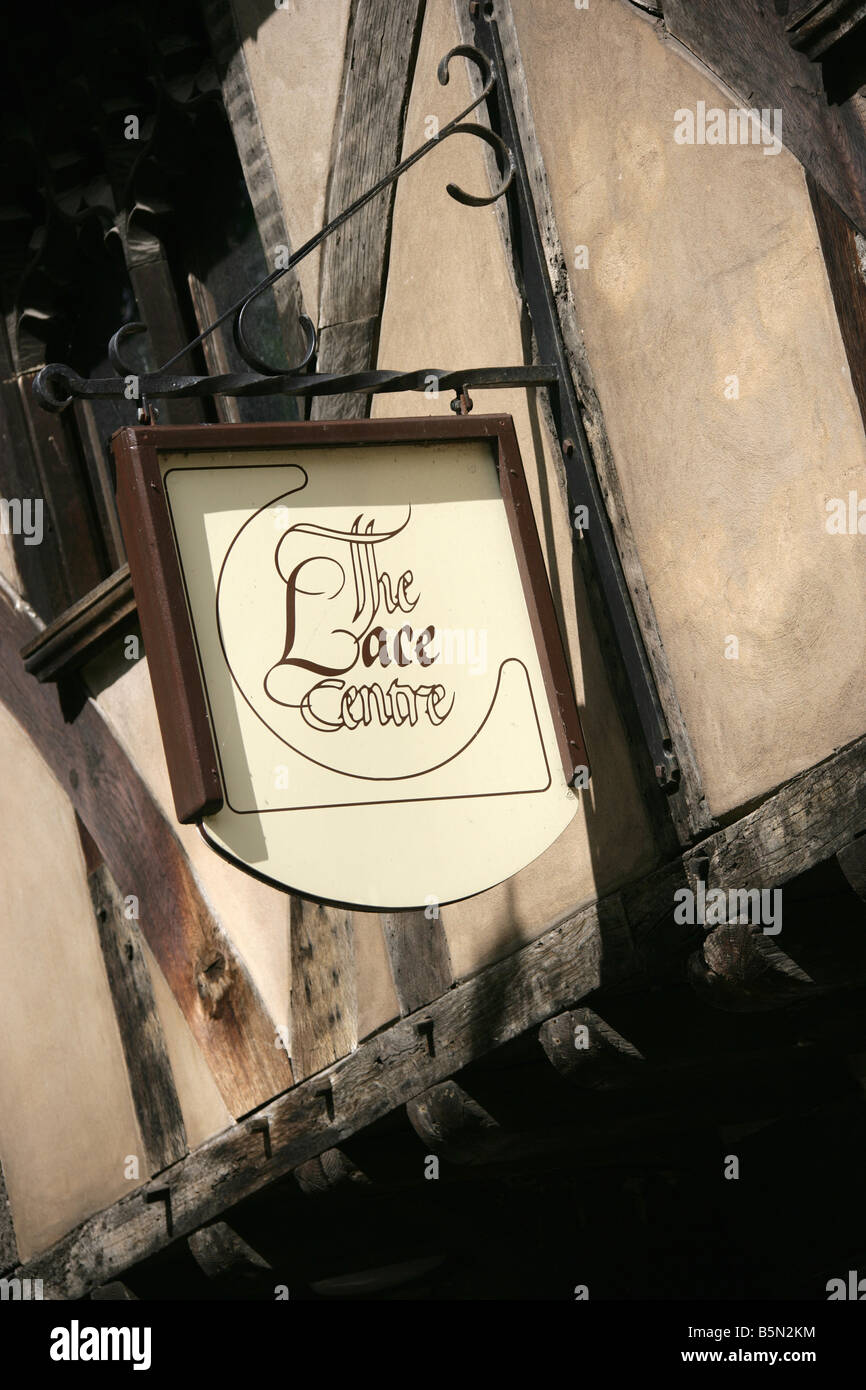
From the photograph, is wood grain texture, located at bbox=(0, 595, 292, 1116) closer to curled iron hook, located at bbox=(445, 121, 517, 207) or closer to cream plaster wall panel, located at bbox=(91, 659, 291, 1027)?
cream plaster wall panel, located at bbox=(91, 659, 291, 1027)

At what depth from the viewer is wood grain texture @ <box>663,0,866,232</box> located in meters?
2.85

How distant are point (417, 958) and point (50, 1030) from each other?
171 centimetres

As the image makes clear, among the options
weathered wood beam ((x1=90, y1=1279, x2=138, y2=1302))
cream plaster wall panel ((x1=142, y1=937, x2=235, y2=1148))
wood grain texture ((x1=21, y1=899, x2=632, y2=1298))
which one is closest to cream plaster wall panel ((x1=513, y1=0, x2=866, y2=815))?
wood grain texture ((x1=21, y1=899, x2=632, y2=1298))

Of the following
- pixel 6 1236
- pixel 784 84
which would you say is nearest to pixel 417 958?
pixel 784 84

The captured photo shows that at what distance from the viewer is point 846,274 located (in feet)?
9.21

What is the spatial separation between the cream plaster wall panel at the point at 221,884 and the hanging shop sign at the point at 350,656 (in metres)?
1.43

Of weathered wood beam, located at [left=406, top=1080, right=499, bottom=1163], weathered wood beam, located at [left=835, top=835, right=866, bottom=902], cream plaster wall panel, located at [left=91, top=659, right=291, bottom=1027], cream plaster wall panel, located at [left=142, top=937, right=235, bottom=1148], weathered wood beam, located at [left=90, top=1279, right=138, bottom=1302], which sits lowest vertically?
weathered wood beam, located at [left=90, top=1279, right=138, bottom=1302]

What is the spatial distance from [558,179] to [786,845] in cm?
145

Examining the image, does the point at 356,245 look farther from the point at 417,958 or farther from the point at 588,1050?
the point at 588,1050

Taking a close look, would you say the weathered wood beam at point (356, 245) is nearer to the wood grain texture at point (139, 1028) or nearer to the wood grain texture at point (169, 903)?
A: the wood grain texture at point (169, 903)

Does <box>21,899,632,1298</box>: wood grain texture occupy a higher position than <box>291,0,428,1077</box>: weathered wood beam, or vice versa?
<box>291,0,428,1077</box>: weathered wood beam

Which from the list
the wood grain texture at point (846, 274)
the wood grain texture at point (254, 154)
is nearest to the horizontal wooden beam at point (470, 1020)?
the wood grain texture at point (846, 274)

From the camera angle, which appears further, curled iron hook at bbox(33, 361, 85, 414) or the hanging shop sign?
curled iron hook at bbox(33, 361, 85, 414)

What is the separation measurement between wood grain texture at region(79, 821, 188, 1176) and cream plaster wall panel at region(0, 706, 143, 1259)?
0.06 m
